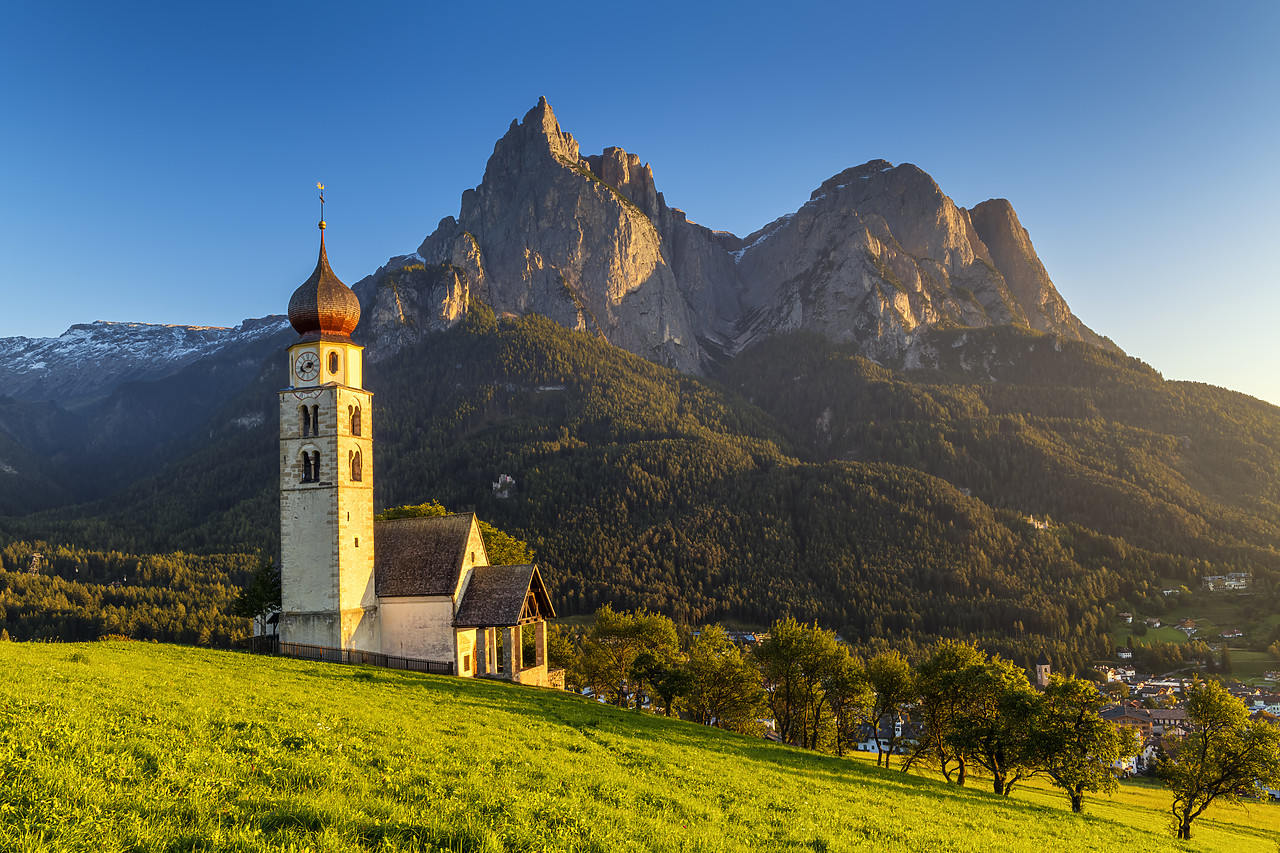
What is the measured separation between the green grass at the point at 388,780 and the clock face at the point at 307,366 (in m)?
20.7

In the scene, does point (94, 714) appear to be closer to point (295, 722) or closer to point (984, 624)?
point (295, 722)

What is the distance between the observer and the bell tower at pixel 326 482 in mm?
47125

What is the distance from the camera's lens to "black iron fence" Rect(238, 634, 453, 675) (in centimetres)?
4584

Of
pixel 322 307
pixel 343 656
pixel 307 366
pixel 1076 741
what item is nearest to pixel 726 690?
pixel 1076 741

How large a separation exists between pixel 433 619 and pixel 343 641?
5484 millimetres

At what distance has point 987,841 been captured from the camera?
2080 centimetres

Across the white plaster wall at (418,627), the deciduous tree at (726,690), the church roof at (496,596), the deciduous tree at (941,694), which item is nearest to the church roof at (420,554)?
the white plaster wall at (418,627)

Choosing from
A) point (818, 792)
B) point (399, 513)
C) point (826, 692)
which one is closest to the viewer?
point (818, 792)

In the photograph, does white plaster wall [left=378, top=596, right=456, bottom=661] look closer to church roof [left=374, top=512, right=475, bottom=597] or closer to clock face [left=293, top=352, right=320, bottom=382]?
church roof [left=374, top=512, right=475, bottom=597]

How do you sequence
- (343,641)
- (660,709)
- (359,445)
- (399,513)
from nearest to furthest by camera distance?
(343,641), (359,445), (660,709), (399,513)

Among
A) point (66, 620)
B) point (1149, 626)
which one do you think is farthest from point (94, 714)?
point (1149, 626)

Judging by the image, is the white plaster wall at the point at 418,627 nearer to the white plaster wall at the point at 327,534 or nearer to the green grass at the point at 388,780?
the white plaster wall at the point at 327,534

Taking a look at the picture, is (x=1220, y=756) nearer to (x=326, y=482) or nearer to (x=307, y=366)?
(x=326, y=482)

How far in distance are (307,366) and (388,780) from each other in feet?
138
